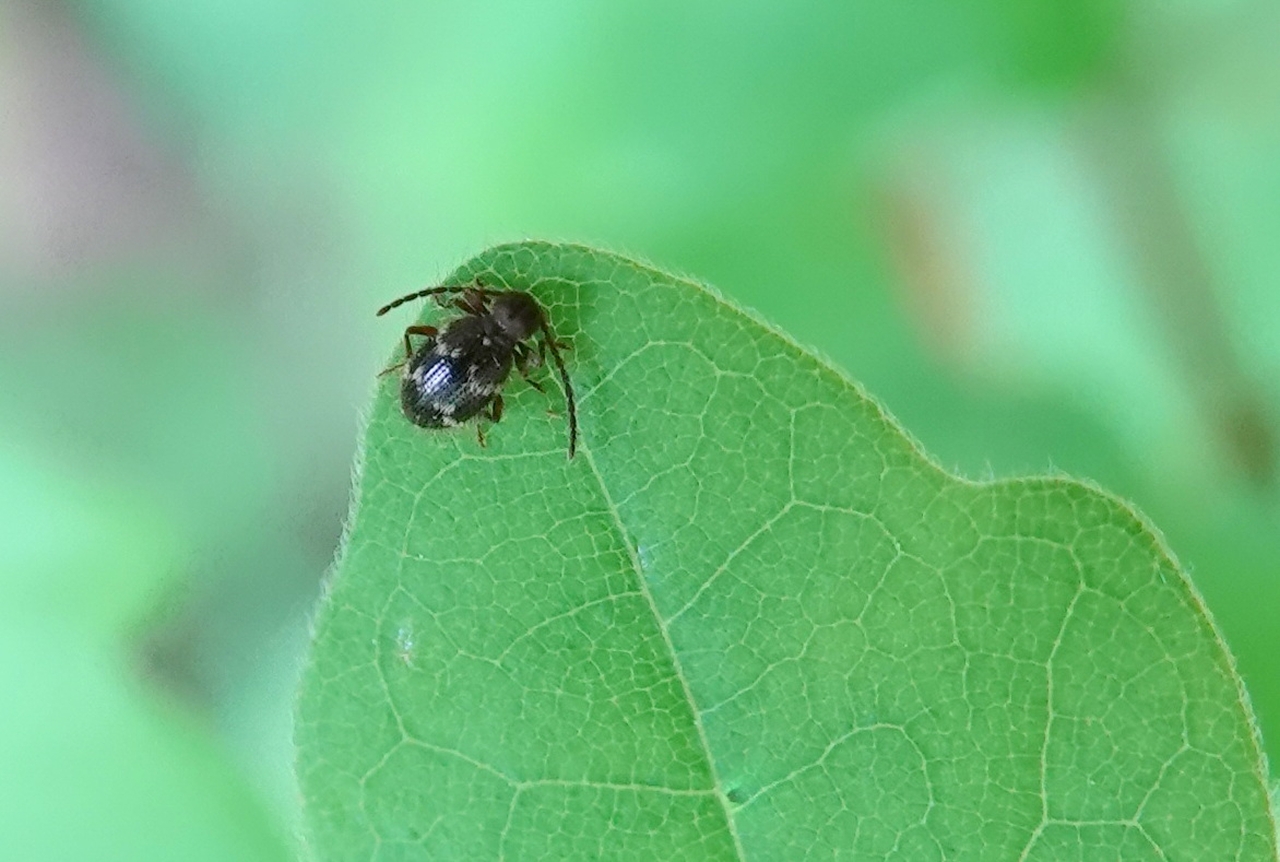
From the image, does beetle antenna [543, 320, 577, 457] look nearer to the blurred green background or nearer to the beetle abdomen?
the beetle abdomen

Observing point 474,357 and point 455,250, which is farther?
point 455,250

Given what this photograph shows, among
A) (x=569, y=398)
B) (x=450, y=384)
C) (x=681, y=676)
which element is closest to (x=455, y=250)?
(x=450, y=384)

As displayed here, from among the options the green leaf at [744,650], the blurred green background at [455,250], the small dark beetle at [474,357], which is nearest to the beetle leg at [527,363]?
the small dark beetle at [474,357]

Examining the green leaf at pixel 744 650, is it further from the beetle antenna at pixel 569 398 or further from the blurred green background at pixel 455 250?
the blurred green background at pixel 455 250

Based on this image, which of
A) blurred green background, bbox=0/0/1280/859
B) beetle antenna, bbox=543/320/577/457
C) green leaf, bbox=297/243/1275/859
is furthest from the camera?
blurred green background, bbox=0/0/1280/859

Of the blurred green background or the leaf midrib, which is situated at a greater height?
the blurred green background

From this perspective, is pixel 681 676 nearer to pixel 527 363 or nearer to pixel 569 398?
pixel 569 398

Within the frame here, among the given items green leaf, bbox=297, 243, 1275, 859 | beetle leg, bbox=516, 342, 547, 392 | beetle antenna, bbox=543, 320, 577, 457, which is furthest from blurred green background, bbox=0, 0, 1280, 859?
green leaf, bbox=297, 243, 1275, 859
